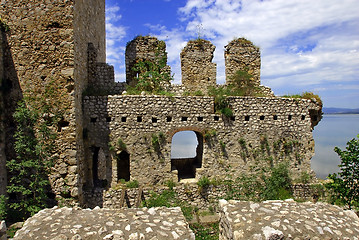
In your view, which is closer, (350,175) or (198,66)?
(350,175)

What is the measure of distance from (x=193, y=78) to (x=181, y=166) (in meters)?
5.15

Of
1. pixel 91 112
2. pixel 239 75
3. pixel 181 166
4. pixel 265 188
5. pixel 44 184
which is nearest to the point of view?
pixel 44 184

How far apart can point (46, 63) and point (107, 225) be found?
6.81m

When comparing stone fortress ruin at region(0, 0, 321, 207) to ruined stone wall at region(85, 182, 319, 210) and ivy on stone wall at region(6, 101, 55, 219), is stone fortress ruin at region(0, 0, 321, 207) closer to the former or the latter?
ruined stone wall at region(85, 182, 319, 210)

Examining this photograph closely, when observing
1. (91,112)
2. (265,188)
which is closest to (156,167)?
(91,112)

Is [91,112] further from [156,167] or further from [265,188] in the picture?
[265,188]

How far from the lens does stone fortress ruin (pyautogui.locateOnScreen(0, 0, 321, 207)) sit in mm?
8688

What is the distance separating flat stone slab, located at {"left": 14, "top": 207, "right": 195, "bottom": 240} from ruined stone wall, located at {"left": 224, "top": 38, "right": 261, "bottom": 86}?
32.8 feet

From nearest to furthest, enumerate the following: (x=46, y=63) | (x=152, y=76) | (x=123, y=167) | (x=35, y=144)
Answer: (x=35, y=144) < (x=46, y=63) < (x=152, y=76) < (x=123, y=167)

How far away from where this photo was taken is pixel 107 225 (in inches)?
181

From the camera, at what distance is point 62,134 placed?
8711 millimetres

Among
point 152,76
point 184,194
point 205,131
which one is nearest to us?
point 184,194

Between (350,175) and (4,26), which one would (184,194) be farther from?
(4,26)

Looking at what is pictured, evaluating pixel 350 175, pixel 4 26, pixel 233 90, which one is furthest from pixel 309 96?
pixel 4 26
